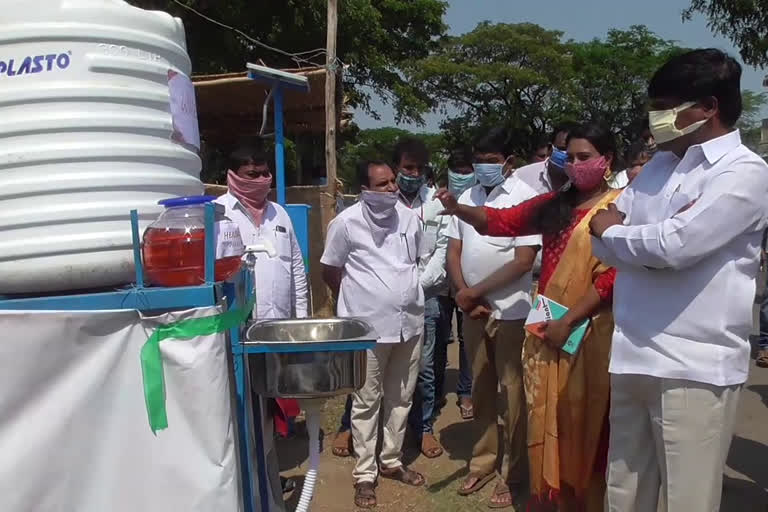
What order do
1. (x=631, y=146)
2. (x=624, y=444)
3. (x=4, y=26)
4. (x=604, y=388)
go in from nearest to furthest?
(x=4, y=26) < (x=624, y=444) < (x=604, y=388) < (x=631, y=146)

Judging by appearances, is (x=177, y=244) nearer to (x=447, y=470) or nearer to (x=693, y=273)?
(x=693, y=273)

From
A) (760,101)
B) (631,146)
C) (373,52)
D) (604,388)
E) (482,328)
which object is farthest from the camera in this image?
(760,101)

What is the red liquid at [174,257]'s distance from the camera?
70.5 inches

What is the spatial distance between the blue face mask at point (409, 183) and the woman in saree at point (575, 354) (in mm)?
1373

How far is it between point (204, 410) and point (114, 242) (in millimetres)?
492

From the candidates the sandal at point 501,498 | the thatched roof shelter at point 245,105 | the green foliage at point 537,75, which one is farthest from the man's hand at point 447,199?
the green foliage at point 537,75

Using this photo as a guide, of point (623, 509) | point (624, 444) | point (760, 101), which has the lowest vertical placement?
point (623, 509)

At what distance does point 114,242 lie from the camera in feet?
6.06

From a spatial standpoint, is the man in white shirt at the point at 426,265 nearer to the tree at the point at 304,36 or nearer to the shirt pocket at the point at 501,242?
the shirt pocket at the point at 501,242

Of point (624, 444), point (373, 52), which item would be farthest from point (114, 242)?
point (373, 52)

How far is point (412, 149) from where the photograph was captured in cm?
436

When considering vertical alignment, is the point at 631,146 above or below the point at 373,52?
below

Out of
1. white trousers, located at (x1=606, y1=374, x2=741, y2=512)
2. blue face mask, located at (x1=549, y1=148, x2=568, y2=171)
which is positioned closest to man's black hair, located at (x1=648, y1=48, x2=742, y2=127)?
white trousers, located at (x1=606, y1=374, x2=741, y2=512)

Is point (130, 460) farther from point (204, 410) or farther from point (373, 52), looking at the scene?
point (373, 52)
